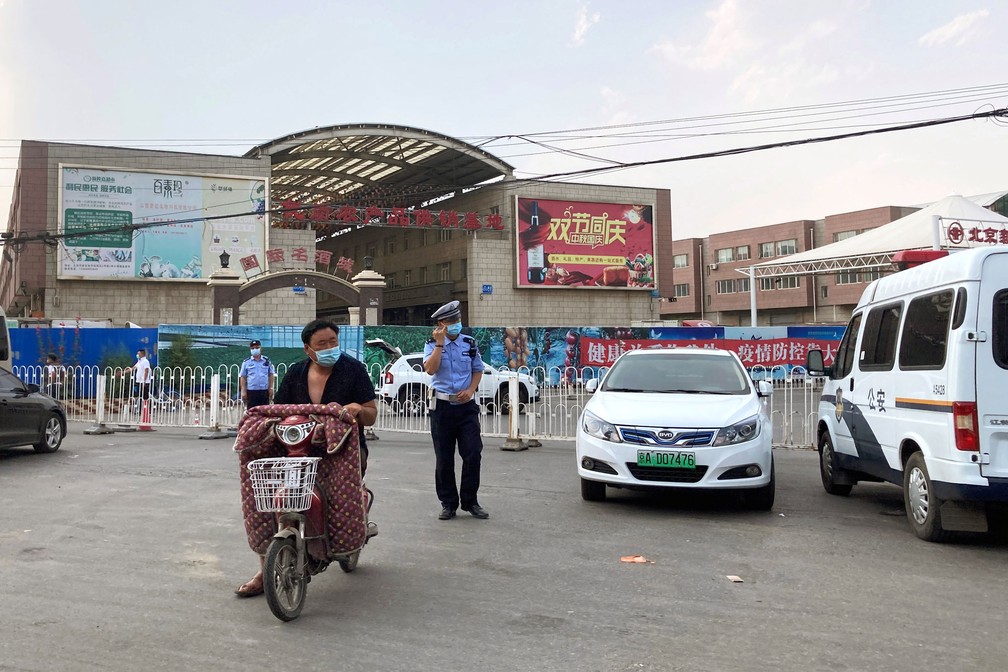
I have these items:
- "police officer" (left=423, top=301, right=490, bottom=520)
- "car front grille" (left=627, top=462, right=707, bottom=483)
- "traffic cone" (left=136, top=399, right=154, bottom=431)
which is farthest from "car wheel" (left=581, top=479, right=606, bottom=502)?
"traffic cone" (left=136, top=399, right=154, bottom=431)

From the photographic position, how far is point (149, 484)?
9195 mm

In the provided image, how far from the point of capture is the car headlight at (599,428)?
7273mm

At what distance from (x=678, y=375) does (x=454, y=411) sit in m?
2.62

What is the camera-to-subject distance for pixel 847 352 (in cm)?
849

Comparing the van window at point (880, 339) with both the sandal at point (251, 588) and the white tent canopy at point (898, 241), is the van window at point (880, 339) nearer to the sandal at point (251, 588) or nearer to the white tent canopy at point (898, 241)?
the sandal at point (251, 588)

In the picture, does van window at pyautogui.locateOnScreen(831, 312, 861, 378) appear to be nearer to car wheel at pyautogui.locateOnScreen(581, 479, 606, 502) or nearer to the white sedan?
the white sedan

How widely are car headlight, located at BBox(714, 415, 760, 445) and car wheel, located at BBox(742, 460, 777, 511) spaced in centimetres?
47

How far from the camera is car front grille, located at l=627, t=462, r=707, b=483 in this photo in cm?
703

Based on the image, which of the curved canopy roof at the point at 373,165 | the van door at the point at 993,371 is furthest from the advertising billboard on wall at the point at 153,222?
the van door at the point at 993,371

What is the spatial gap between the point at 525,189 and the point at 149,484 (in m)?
30.7

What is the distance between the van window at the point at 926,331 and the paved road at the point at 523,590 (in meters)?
1.40

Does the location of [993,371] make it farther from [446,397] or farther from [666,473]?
[446,397]

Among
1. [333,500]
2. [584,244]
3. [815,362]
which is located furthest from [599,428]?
[584,244]

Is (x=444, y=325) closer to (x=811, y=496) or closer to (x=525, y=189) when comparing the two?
(x=811, y=496)
